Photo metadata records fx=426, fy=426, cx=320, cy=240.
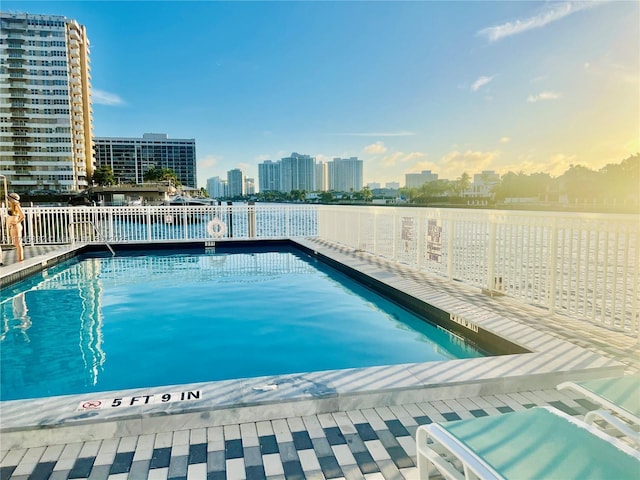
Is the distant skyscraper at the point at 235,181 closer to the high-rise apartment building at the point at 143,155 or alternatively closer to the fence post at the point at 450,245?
the high-rise apartment building at the point at 143,155

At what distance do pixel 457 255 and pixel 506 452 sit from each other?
4790 mm

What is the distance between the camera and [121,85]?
189ft

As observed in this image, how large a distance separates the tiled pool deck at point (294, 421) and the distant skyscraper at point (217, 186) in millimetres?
122486

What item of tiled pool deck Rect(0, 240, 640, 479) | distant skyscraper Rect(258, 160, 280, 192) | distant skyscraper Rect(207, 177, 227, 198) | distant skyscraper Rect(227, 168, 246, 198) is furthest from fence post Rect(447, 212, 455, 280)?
distant skyscraper Rect(207, 177, 227, 198)

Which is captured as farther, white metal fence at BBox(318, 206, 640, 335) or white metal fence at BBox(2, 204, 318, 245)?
white metal fence at BBox(2, 204, 318, 245)

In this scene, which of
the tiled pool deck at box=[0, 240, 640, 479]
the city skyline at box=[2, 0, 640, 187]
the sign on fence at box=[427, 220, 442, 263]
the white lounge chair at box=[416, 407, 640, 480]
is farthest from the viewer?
the city skyline at box=[2, 0, 640, 187]

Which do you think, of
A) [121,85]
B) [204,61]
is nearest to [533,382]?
[204,61]

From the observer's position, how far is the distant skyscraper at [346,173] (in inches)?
3900

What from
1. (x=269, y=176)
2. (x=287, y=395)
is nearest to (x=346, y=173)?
(x=269, y=176)

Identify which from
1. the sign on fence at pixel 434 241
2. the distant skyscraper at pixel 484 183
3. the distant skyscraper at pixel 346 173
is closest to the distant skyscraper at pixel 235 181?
the distant skyscraper at pixel 346 173

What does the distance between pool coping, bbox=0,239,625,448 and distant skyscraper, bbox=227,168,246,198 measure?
114m

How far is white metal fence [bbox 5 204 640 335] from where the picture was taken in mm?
3771

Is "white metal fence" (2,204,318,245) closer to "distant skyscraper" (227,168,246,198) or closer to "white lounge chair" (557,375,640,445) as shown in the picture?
"white lounge chair" (557,375,640,445)

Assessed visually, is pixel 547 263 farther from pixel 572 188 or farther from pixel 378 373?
pixel 572 188
